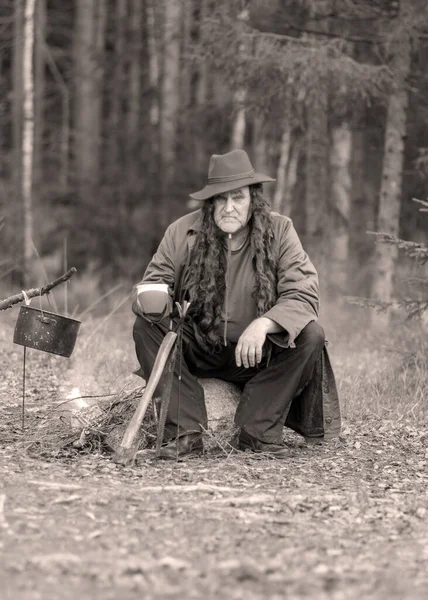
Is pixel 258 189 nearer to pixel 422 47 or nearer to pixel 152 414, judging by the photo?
pixel 152 414

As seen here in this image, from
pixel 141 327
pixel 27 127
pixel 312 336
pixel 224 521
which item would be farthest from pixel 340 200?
pixel 224 521

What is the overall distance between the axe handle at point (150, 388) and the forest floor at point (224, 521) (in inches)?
6.7

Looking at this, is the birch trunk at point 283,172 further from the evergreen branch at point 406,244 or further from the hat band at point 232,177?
the hat band at point 232,177

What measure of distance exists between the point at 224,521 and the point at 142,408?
1.12 meters

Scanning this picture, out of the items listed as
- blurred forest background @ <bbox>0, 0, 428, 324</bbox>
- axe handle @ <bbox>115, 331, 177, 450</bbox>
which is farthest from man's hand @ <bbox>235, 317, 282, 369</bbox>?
blurred forest background @ <bbox>0, 0, 428, 324</bbox>

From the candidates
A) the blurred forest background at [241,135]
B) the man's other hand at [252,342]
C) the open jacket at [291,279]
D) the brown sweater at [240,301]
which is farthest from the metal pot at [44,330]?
the blurred forest background at [241,135]

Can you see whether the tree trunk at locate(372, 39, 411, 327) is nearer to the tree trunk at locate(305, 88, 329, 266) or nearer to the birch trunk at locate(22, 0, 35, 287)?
the tree trunk at locate(305, 88, 329, 266)

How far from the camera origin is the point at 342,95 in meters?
9.34

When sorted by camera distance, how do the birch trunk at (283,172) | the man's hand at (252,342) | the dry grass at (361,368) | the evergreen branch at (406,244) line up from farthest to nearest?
the birch trunk at (283,172), the dry grass at (361,368), the evergreen branch at (406,244), the man's hand at (252,342)

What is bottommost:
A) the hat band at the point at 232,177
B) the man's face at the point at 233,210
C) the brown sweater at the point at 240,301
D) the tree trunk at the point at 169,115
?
the brown sweater at the point at 240,301

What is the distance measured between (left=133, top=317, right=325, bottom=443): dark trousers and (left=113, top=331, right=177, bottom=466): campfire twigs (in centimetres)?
19

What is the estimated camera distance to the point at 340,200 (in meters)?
11.5

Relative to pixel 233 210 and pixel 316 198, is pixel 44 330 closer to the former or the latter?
pixel 233 210

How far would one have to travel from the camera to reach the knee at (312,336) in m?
5.11
